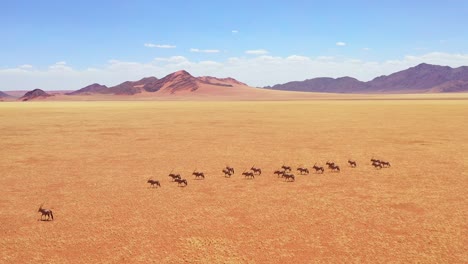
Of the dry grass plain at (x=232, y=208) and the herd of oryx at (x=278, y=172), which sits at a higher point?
the herd of oryx at (x=278, y=172)

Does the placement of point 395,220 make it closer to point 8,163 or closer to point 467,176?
point 467,176

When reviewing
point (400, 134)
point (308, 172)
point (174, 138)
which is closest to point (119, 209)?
point (308, 172)

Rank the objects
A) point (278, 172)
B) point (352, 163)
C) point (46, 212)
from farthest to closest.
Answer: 1. point (352, 163)
2. point (278, 172)
3. point (46, 212)

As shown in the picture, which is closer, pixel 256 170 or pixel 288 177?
pixel 288 177

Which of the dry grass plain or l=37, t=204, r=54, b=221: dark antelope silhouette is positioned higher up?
l=37, t=204, r=54, b=221: dark antelope silhouette

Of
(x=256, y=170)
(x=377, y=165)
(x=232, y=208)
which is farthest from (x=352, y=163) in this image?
(x=232, y=208)

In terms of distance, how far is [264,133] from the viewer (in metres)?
33.1

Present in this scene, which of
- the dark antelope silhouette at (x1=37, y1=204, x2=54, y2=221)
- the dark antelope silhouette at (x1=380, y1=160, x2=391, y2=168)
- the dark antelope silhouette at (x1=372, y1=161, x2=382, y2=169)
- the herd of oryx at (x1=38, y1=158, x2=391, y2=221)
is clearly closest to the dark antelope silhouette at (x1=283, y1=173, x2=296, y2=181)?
the herd of oryx at (x1=38, y1=158, x2=391, y2=221)

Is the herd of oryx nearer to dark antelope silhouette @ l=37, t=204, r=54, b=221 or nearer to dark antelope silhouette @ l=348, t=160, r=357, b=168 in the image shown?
dark antelope silhouette @ l=348, t=160, r=357, b=168

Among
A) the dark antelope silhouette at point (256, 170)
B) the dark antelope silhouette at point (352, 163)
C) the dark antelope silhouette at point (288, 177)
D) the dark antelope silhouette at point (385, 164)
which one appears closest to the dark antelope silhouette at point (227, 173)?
the dark antelope silhouette at point (256, 170)

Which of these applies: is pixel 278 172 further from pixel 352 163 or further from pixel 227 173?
pixel 352 163

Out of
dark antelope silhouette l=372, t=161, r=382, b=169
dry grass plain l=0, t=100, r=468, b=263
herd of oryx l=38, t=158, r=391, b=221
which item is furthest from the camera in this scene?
dark antelope silhouette l=372, t=161, r=382, b=169

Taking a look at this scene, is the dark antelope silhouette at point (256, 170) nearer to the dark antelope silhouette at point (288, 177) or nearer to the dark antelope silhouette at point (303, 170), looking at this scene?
the dark antelope silhouette at point (288, 177)

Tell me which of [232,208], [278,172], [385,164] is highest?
[278,172]
